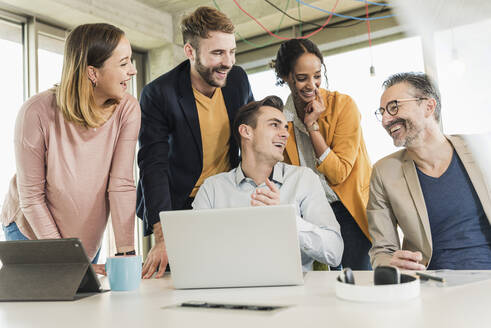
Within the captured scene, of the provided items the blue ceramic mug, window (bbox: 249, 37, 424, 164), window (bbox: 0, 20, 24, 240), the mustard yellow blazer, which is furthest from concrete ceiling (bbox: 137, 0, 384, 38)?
the blue ceramic mug

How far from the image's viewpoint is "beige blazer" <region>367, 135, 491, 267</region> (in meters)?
1.76

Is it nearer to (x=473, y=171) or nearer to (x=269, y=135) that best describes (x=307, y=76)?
(x=269, y=135)

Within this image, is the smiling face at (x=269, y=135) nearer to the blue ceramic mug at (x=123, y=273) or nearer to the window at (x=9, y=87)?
the blue ceramic mug at (x=123, y=273)

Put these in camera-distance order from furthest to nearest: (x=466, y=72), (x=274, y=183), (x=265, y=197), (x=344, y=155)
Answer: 1. (x=344, y=155)
2. (x=274, y=183)
3. (x=265, y=197)
4. (x=466, y=72)

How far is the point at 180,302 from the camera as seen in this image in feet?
3.48

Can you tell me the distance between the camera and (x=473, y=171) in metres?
1.78

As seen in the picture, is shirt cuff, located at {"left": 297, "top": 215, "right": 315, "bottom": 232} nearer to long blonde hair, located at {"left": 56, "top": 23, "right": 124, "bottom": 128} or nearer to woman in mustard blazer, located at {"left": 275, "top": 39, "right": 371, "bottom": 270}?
woman in mustard blazer, located at {"left": 275, "top": 39, "right": 371, "bottom": 270}

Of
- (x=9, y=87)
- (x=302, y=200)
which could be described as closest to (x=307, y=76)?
(x=302, y=200)

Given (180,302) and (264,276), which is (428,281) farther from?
Answer: (180,302)

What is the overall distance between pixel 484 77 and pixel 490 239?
3.04 feet

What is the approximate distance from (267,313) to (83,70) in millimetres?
1341

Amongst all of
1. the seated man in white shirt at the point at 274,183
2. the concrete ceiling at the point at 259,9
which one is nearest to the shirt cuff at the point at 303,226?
the seated man in white shirt at the point at 274,183

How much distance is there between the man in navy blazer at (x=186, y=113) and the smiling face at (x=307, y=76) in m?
0.31

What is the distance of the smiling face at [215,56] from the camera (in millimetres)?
2191
